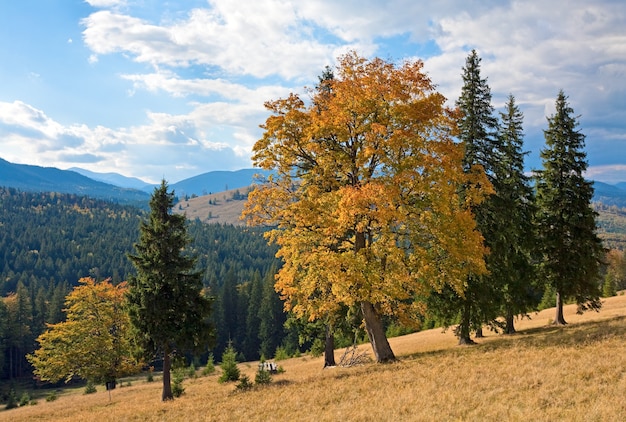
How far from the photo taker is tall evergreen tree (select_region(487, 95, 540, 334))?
25422 millimetres

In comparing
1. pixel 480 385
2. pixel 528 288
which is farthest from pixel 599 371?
pixel 528 288

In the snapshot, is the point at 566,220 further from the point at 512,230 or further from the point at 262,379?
the point at 262,379

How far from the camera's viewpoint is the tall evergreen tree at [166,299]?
82.6ft

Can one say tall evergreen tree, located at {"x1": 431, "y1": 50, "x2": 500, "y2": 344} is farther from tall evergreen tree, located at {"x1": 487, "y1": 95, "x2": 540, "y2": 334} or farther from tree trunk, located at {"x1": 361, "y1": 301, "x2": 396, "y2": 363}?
tree trunk, located at {"x1": 361, "y1": 301, "x2": 396, "y2": 363}

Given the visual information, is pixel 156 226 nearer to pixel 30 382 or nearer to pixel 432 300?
pixel 432 300

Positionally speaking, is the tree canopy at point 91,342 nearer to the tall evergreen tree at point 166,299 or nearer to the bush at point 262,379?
the tall evergreen tree at point 166,299

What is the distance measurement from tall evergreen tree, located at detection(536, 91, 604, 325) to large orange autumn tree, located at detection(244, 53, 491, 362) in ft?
43.7

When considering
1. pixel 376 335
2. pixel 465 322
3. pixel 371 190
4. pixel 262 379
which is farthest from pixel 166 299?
pixel 465 322

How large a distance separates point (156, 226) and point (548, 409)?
72.2ft

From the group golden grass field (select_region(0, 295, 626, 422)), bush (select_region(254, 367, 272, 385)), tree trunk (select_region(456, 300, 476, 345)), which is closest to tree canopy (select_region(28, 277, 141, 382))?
bush (select_region(254, 367, 272, 385))

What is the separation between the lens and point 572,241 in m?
29.8

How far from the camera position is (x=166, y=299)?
84.3 feet

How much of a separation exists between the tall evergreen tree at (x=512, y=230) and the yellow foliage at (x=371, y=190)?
20.3 ft

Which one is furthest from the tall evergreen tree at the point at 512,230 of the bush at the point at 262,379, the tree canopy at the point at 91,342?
the tree canopy at the point at 91,342
